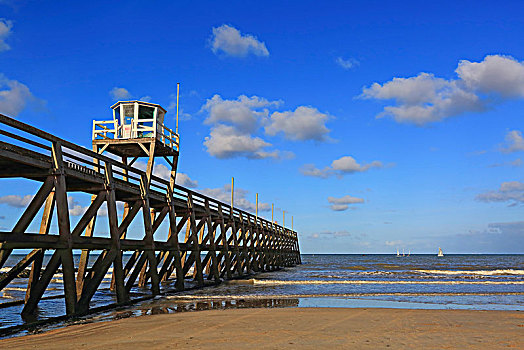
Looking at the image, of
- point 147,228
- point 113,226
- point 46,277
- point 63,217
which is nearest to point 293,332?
point 63,217

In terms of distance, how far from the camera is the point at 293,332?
899 cm

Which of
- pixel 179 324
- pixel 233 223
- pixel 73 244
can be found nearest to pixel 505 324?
pixel 179 324

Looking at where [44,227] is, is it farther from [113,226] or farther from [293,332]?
[293,332]

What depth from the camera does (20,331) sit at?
934 centimetres

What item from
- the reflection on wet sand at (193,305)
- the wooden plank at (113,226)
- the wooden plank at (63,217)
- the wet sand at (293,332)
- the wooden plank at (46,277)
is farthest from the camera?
the wooden plank at (113,226)

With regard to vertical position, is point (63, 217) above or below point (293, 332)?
above

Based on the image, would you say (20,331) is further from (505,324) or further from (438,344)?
(505,324)

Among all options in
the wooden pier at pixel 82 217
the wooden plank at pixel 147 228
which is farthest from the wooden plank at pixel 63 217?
the wooden plank at pixel 147 228

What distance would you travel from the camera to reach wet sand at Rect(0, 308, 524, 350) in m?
7.80

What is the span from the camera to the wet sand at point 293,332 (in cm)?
780

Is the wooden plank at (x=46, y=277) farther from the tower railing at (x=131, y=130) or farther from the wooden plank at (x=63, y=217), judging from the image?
the tower railing at (x=131, y=130)

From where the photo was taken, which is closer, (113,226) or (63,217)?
(63,217)

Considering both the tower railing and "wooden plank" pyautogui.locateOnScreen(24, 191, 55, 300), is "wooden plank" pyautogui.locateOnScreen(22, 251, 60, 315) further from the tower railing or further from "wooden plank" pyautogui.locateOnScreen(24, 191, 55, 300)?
the tower railing

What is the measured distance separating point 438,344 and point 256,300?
29.5 feet
